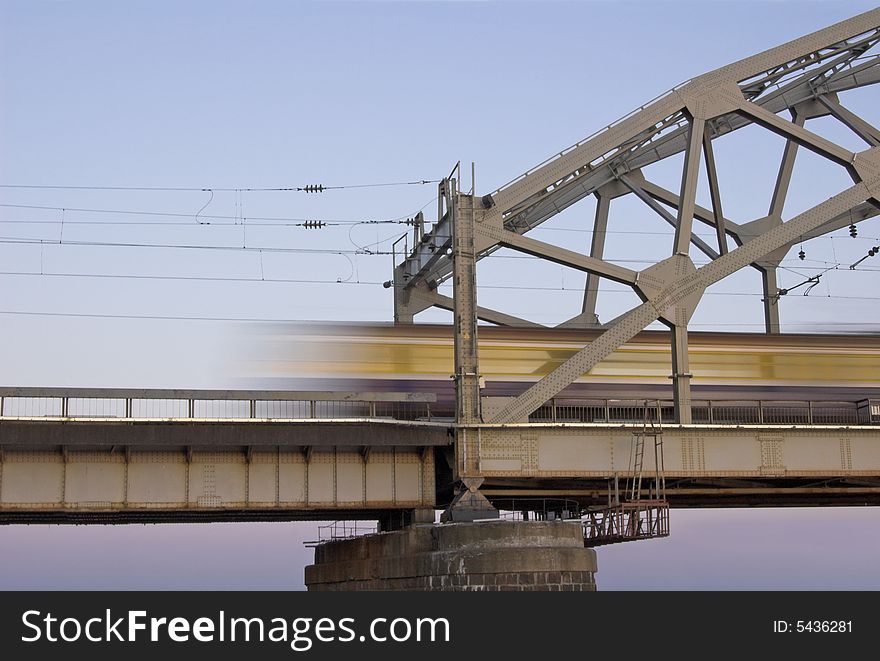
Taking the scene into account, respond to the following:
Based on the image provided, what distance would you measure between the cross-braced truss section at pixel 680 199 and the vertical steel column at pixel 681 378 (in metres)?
0.04

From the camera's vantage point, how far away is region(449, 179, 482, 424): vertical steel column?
4488 centimetres

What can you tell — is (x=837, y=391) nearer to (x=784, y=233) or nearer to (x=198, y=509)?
(x=784, y=233)

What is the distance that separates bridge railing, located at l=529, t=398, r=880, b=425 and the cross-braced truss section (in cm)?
323

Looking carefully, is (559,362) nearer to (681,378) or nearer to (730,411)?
(681,378)

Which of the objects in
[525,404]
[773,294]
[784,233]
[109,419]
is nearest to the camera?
[109,419]

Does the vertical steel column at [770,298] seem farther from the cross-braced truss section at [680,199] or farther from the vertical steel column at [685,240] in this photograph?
the vertical steel column at [685,240]

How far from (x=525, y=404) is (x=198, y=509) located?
35.4 ft

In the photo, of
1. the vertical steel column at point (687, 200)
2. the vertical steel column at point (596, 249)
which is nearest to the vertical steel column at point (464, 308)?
the vertical steel column at point (687, 200)

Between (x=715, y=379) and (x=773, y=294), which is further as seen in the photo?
(x=773, y=294)

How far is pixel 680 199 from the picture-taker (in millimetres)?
48438

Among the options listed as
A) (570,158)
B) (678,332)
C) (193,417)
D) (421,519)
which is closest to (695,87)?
(570,158)

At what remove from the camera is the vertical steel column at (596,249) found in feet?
185

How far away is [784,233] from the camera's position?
48969 millimetres

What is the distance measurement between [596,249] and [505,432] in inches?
538
